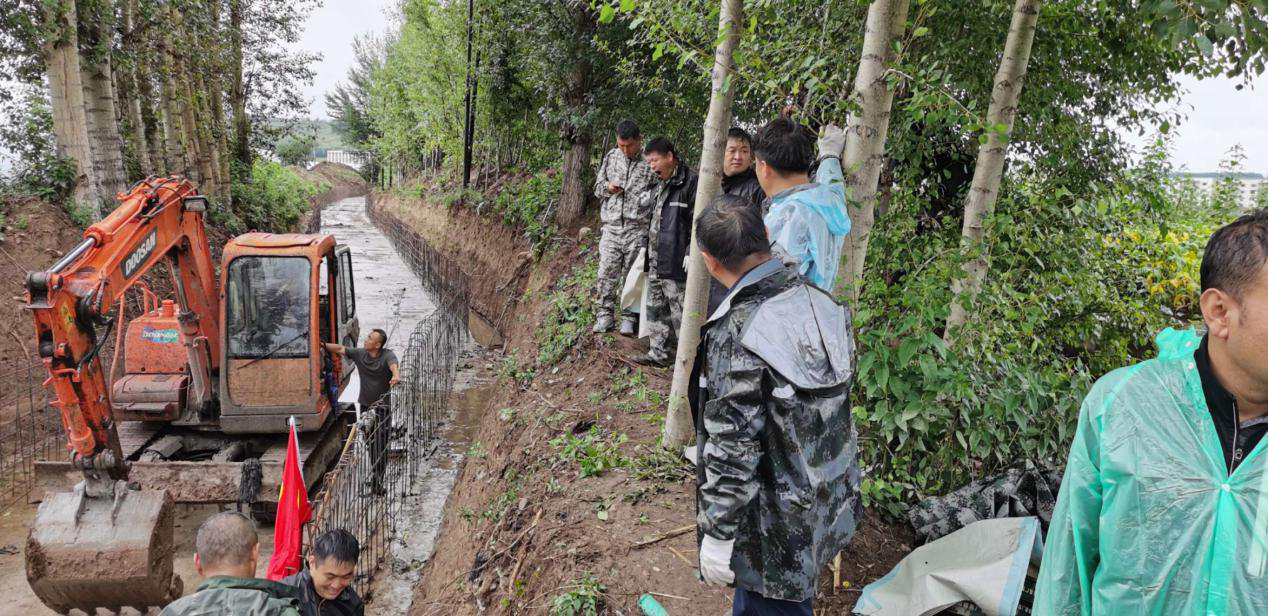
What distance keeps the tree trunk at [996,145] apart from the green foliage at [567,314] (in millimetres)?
4338

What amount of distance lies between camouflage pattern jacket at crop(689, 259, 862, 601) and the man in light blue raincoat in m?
0.73

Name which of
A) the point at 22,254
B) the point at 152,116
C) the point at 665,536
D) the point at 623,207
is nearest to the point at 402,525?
the point at 623,207

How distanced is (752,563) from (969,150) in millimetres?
4023

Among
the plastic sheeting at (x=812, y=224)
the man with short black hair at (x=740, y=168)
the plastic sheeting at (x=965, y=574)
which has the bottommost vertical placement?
the plastic sheeting at (x=965, y=574)

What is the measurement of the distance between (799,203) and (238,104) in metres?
20.5

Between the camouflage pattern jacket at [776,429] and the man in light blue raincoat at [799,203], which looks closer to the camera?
the camouflage pattern jacket at [776,429]

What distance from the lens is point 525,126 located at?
17297mm

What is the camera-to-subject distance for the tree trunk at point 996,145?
380cm

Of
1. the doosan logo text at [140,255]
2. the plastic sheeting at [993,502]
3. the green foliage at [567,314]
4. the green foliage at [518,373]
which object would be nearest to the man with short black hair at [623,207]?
the green foliage at [567,314]

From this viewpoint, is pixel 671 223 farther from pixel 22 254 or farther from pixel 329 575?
pixel 22 254

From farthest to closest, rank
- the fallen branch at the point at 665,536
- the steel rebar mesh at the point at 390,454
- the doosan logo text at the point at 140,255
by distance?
the steel rebar mesh at the point at 390,454 → the doosan logo text at the point at 140,255 → the fallen branch at the point at 665,536

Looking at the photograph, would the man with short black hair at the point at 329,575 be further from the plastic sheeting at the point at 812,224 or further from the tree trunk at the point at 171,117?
the tree trunk at the point at 171,117

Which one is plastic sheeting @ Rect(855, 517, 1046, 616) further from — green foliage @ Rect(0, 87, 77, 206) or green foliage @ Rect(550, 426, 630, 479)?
green foliage @ Rect(0, 87, 77, 206)

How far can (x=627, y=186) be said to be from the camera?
6.75 metres
